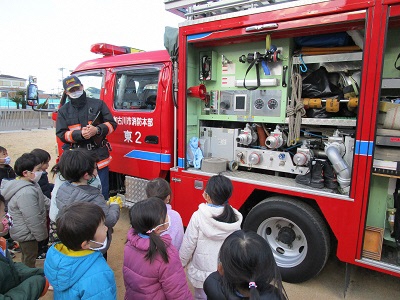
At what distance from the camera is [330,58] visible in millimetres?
2785

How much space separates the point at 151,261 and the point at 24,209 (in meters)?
1.58

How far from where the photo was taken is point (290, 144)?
9.78 ft

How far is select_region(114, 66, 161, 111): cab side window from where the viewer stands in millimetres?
3799

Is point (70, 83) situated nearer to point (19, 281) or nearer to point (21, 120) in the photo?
point (19, 281)

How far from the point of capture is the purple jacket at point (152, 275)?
157 cm

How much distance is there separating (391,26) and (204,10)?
5.50 feet

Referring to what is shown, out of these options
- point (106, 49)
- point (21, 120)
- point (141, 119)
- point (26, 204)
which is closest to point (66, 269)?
point (26, 204)

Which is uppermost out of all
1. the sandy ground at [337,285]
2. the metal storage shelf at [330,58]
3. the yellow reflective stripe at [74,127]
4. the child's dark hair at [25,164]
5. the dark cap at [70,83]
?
the metal storage shelf at [330,58]

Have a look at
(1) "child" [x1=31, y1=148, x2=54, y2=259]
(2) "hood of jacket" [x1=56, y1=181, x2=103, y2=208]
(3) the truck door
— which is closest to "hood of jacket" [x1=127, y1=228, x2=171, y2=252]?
(2) "hood of jacket" [x1=56, y1=181, x2=103, y2=208]

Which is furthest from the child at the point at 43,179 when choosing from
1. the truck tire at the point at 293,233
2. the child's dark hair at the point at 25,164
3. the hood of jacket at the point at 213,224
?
the truck tire at the point at 293,233

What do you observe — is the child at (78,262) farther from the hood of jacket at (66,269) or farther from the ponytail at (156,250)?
the ponytail at (156,250)

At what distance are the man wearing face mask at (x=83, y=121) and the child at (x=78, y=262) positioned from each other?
6.45ft

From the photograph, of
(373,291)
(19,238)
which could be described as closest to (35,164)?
(19,238)

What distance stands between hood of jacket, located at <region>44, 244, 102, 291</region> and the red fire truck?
182cm
